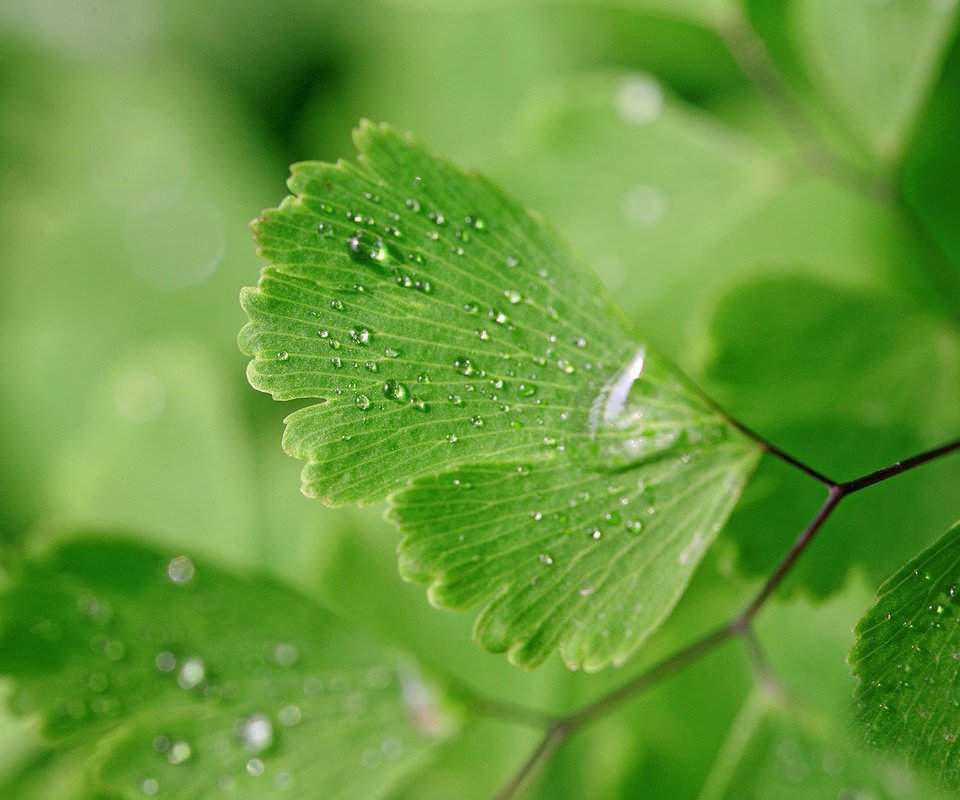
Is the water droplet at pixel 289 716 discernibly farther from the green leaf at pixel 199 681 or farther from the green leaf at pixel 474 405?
the green leaf at pixel 474 405

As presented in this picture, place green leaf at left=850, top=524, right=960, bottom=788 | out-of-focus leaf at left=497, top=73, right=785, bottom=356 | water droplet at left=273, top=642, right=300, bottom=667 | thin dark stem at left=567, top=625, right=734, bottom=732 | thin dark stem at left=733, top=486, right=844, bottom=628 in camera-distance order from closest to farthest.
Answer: green leaf at left=850, top=524, right=960, bottom=788
thin dark stem at left=733, top=486, right=844, bottom=628
thin dark stem at left=567, top=625, right=734, bottom=732
water droplet at left=273, top=642, right=300, bottom=667
out-of-focus leaf at left=497, top=73, right=785, bottom=356

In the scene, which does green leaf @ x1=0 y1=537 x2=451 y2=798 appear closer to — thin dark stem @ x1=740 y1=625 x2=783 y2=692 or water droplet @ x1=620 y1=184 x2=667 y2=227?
thin dark stem @ x1=740 y1=625 x2=783 y2=692

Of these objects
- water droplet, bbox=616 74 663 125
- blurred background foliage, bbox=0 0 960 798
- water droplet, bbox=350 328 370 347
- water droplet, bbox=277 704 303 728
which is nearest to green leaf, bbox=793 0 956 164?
blurred background foliage, bbox=0 0 960 798

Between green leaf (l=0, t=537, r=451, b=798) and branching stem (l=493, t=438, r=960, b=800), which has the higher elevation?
branching stem (l=493, t=438, r=960, b=800)

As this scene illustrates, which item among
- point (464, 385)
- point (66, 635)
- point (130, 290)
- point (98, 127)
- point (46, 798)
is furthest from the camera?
point (98, 127)

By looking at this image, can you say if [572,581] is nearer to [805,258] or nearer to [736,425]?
[736,425]

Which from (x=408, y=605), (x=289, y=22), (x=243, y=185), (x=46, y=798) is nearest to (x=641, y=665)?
(x=408, y=605)

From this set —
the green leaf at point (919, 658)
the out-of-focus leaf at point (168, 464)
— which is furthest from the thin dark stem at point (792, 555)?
the out-of-focus leaf at point (168, 464)

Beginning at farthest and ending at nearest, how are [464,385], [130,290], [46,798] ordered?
[130,290], [46,798], [464,385]
